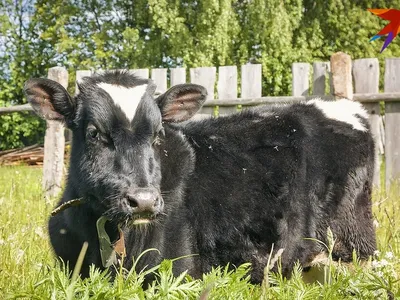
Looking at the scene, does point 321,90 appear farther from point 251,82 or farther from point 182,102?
point 182,102

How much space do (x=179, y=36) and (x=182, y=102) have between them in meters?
20.1

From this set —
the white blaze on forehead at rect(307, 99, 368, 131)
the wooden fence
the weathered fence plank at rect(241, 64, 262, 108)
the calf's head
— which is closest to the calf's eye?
the calf's head

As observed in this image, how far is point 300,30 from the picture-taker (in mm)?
25766

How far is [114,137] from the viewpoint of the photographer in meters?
3.19

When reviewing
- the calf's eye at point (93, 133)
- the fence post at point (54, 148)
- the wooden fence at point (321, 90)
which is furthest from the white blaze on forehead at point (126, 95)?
the fence post at point (54, 148)

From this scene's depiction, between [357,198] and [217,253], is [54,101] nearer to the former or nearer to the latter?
[217,253]

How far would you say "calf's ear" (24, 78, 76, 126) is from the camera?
362cm

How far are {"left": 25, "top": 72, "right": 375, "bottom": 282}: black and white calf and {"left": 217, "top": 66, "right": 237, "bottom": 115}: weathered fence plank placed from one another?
3.71m

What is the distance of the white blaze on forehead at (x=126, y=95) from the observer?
130 inches

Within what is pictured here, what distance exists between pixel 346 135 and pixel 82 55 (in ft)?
76.9

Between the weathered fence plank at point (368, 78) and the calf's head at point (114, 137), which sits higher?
the weathered fence plank at point (368, 78)

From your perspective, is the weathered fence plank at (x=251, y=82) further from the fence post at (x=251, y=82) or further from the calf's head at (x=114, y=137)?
the calf's head at (x=114, y=137)

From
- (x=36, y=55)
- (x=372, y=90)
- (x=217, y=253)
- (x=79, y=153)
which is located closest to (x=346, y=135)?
(x=217, y=253)

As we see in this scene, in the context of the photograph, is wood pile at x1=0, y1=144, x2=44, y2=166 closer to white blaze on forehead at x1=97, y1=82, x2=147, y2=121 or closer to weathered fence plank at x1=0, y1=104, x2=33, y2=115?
weathered fence plank at x1=0, y1=104, x2=33, y2=115
